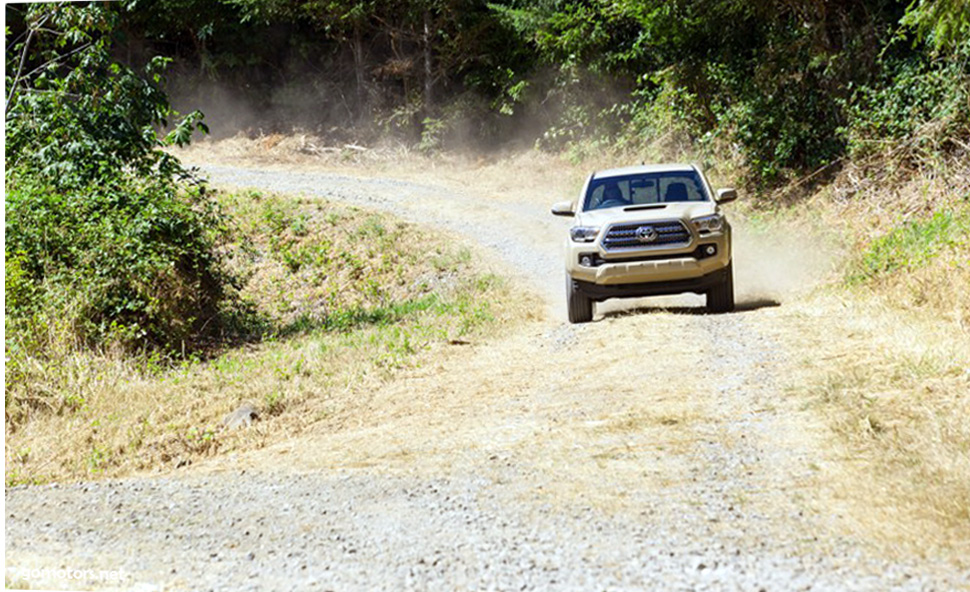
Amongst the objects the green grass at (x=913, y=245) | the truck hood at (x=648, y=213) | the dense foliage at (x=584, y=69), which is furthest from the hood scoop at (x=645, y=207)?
the dense foliage at (x=584, y=69)

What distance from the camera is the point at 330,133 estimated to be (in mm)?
32688

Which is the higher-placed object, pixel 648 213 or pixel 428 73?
pixel 428 73

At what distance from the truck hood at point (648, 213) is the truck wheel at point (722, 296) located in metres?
0.71

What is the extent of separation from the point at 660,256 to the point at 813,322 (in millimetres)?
1659

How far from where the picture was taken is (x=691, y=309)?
474 inches

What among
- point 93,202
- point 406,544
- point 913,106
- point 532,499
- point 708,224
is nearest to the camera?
point 406,544

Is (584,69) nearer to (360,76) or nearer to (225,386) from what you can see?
(360,76)

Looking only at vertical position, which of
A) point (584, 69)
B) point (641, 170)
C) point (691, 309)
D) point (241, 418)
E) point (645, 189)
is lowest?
point (241, 418)

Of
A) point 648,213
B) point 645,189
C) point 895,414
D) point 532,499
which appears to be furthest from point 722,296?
point 532,499

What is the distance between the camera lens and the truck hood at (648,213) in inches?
424

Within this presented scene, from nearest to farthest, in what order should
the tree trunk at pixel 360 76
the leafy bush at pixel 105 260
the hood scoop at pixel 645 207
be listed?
the hood scoop at pixel 645 207
the leafy bush at pixel 105 260
the tree trunk at pixel 360 76

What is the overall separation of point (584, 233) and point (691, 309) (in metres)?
1.94

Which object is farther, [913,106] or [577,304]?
[913,106]

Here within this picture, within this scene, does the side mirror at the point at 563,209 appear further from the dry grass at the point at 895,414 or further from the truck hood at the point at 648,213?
the dry grass at the point at 895,414
